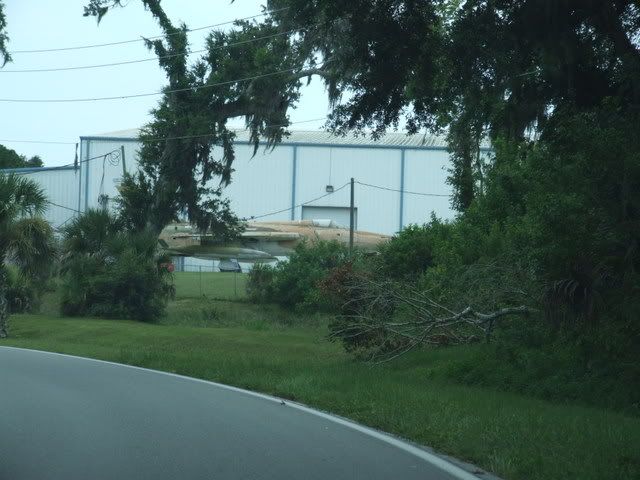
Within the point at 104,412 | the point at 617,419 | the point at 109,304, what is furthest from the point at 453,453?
the point at 109,304

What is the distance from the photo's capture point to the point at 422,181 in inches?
2322

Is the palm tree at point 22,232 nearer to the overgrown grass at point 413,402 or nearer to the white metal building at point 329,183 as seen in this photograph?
the overgrown grass at point 413,402

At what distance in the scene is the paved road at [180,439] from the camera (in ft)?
29.7

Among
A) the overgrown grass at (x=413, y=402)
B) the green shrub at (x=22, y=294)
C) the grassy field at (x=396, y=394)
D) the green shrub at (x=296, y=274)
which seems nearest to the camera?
the overgrown grass at (x=413, y=402)

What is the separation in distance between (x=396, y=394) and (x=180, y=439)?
14.0 feet

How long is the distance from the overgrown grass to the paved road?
0.56 m

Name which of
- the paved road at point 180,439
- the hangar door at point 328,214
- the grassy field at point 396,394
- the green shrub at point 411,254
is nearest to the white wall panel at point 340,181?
the hangar door at point 328,214

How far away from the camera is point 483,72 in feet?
43.2

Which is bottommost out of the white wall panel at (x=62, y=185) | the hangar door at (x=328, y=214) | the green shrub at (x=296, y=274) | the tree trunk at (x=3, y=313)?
the tree trunk at (x=3, y=313)

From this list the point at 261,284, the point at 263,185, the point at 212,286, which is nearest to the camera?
the point at 261,284

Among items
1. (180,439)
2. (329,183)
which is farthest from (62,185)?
(180,439)

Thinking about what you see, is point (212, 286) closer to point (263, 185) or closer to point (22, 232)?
point (263, 185)

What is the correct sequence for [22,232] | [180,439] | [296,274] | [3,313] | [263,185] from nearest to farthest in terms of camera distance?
[180,439] < [3,313] < [22,232] < [296,274] < [263,185]

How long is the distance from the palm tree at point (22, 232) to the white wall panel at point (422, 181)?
3206 cm
